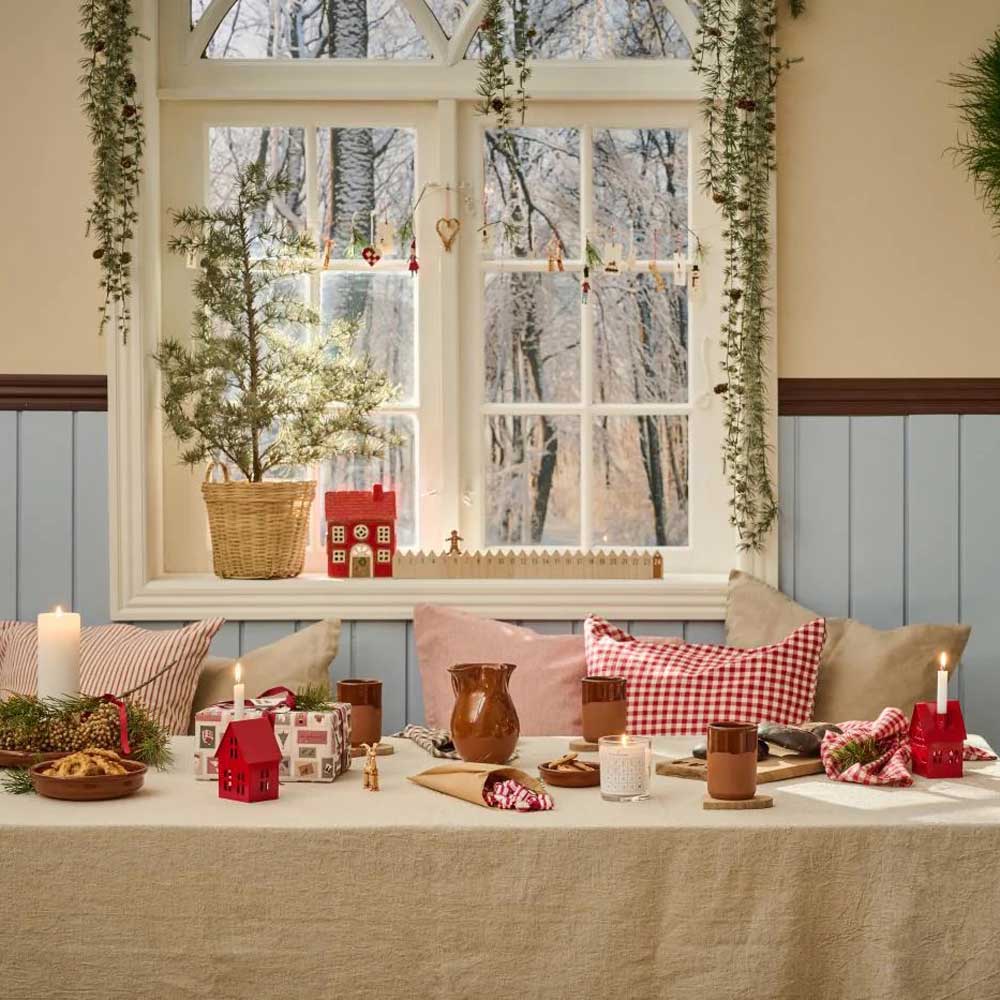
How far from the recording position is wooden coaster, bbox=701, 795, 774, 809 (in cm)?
198

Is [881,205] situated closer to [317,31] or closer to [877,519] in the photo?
[877,519]

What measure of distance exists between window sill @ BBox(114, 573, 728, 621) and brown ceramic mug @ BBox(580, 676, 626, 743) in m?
1.00

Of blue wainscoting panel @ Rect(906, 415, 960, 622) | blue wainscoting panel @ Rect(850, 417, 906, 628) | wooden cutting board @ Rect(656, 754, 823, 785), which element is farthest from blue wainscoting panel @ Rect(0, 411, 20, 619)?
blue wainscoting panel @ Rect(906, 415, 960, 622)

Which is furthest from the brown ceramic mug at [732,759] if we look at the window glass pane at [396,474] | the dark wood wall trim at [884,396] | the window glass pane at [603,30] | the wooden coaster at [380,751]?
the window glass pane at [603,30]

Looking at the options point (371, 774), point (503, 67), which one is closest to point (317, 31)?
point (503, 67)

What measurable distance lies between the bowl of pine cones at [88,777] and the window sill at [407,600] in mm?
1347

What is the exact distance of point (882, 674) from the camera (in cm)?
310

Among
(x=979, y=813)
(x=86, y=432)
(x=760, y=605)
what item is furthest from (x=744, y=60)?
(x=979, y=813)

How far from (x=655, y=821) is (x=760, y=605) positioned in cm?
151

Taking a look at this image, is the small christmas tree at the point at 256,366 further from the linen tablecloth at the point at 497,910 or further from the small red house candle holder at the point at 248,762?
the linen tablecloth at the point at 497,910

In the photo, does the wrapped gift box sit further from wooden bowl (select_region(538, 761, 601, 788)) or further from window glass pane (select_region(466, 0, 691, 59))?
window glass pane (select_region(466, 0, 691, 59))

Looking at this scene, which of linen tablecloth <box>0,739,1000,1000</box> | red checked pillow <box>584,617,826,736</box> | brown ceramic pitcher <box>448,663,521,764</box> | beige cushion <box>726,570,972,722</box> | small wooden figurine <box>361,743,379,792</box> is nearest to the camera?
linen tablecloth <box>0,739,1000,1000</box>

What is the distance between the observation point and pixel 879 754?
2244 mm

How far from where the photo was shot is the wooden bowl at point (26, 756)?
2184 millimetres
